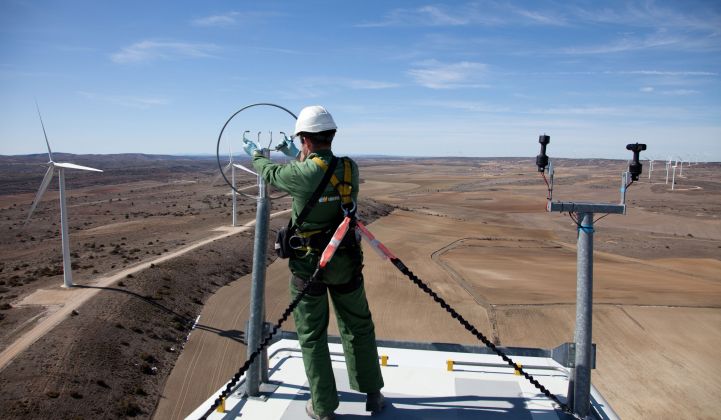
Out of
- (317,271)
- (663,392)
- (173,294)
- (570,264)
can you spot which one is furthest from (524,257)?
(317,271)

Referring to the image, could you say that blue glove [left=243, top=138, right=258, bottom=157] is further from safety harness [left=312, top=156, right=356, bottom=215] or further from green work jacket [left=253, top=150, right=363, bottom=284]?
safety harness [left=312, top=156, right=356, bottom=215]

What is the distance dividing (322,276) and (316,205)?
0.71 m

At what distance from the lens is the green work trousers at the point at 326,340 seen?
470 cm

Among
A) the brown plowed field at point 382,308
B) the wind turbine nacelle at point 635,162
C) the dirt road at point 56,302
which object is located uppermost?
the wind turbine nacelle at point 635,162

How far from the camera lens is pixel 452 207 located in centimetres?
7244

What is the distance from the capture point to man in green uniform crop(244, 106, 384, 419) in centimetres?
470

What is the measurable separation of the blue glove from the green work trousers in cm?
143

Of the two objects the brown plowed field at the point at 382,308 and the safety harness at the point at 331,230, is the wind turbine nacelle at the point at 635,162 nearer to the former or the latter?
the safety harness at the point at 331,230

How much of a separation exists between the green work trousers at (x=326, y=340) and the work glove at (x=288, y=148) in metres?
1.42

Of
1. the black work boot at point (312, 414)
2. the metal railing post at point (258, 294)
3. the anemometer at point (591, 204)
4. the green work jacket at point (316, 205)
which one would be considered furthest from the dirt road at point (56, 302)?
the anemometer at point (591, 204)

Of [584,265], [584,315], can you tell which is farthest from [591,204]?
[584,315]

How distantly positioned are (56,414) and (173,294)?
10.4 m

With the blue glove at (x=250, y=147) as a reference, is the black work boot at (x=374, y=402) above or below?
below

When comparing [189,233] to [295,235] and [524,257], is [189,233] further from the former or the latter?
[295,235]
